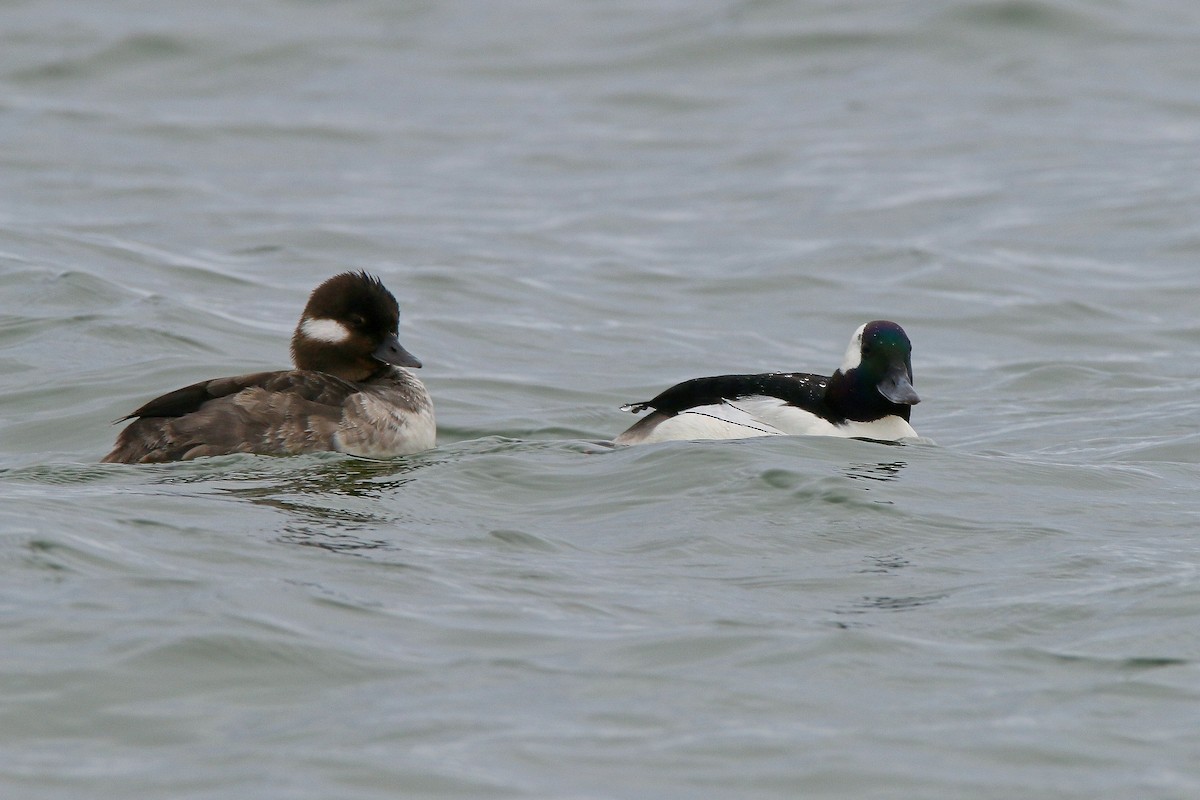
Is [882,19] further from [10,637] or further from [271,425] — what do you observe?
[10,637]

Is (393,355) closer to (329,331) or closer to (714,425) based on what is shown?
(329,331)

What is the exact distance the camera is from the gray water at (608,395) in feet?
18.3

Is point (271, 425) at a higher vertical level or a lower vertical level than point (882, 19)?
lower

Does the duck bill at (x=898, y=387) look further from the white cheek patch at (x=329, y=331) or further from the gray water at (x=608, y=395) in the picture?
the white cheek patch at (x=329, y=331)

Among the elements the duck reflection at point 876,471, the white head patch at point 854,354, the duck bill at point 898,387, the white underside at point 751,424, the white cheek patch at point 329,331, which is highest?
the white cheek patch at point 329,331

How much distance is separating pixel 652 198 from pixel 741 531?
491 inches

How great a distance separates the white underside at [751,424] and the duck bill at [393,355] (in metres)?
1.24

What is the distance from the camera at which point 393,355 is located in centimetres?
973

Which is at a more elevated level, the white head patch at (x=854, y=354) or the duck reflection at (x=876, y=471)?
the white head patch at (x=854, y=354)

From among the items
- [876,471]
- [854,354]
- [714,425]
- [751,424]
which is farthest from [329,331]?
[876,471]

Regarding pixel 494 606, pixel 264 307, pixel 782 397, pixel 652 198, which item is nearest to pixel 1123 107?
pixel 652 198

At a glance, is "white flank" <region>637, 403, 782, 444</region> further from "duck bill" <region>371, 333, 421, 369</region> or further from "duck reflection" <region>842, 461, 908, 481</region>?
"duck bill" <region>371, 333, 421, 369</region>

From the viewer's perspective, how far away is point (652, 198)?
65.5 ft

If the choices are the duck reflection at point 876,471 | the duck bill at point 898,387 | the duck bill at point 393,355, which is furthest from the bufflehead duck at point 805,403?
the duck bill at point 393,355
